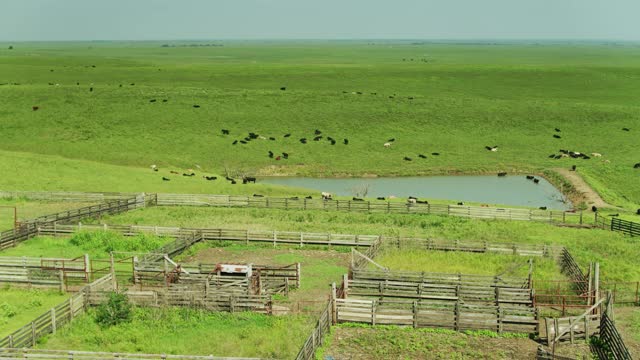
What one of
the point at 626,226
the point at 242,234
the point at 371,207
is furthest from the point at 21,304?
the point at 626,226

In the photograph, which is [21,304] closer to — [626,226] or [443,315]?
[443,315]

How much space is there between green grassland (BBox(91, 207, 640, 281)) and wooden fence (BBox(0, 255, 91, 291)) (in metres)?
12.2

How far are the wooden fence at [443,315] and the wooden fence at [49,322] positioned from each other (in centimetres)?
1058

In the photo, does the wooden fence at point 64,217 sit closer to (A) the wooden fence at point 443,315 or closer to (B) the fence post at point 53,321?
(B) the fence post at point 53,321

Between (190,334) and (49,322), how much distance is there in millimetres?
5378

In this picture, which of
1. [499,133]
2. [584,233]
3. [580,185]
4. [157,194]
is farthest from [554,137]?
[157,194]

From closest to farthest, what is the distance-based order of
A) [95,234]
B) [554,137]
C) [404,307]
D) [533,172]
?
1. [404,307]
2. [95,234]
3. [533,172]
4. [554,137]

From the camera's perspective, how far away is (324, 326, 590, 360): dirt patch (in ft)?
80.7

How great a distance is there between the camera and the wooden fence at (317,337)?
2294 cm

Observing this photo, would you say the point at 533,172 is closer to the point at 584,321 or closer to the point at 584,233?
the point at 584,233

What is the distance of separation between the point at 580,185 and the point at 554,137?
23.0m

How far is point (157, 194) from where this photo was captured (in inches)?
2072

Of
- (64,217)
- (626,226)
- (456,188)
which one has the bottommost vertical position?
(456,188)

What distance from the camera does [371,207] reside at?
50.9 metres
